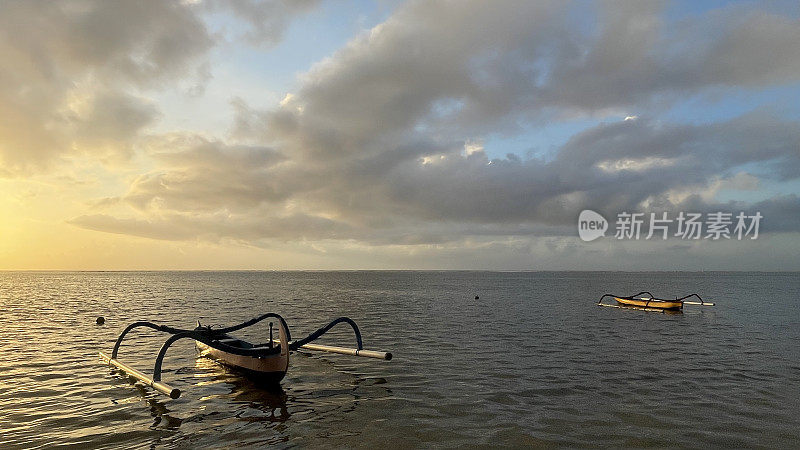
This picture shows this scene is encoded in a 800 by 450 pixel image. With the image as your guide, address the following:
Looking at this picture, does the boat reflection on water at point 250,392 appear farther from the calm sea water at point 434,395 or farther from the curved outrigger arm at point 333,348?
the curved outrigger arm at point 333,348

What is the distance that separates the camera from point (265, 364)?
48.7 feet

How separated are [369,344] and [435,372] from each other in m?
7.60

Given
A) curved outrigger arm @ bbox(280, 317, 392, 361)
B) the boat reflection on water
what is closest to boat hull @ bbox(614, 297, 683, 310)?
curved outrigger arm @ bbox(280, 317, 392, 361)

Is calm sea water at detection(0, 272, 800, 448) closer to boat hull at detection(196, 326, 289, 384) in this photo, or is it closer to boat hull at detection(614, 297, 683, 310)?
boat hull at detection(196, 326, 289, 384)

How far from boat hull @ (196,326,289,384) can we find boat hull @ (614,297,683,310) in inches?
1497

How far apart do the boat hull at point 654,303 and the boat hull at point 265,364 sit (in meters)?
38.0

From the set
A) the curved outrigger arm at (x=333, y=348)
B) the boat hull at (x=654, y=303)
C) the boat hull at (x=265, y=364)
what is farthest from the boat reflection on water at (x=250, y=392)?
the boat hull at (x=654, y=303)

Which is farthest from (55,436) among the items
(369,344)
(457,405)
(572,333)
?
(572,333)

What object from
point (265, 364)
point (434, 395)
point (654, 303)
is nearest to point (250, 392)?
point (265, 364)

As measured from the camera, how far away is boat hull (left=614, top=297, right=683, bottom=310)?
1591 inches

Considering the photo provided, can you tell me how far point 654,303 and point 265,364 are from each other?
39.5m

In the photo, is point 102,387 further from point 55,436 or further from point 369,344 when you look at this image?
point 369,344

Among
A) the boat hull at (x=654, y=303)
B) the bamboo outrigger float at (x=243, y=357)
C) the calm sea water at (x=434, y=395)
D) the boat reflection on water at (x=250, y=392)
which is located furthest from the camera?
the boat hull at (x=654, y=303)

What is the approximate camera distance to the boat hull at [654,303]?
40.4 metres
